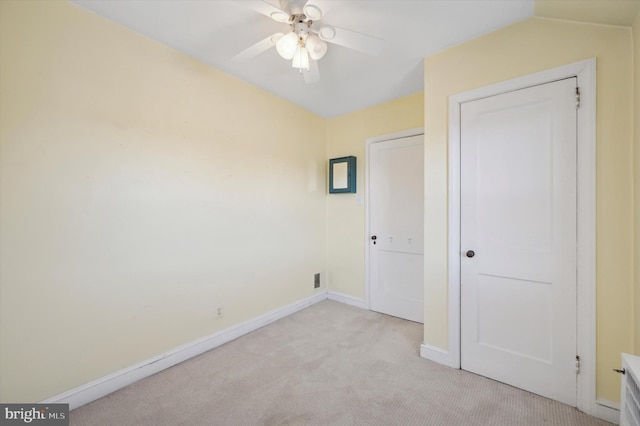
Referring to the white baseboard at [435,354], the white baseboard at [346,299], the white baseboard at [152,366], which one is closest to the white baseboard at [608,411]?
the white baseboard at [435,354]

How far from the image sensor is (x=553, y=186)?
5.51 ft

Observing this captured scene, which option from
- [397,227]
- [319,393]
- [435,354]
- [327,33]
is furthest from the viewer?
[397,227]

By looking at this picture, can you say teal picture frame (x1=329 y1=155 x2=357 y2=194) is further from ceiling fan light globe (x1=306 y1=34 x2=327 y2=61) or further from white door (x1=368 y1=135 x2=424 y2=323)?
ceiling fan light globe (x1=306 y1=34 x2=327 y2=61)

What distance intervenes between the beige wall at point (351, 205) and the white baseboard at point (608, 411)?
2.11 metres

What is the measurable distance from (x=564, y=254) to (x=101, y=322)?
3.12m

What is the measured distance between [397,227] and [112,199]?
8.87ft

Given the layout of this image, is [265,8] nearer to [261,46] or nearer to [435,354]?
[261,46]

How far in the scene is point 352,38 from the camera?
1.52m

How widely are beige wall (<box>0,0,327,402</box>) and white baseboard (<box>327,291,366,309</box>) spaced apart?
1162 millimetres

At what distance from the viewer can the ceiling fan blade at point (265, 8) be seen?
51.9 inches

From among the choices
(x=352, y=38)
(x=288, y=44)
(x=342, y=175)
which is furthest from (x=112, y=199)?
(x=342, y=175)

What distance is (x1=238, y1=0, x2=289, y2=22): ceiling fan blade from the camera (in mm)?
1318

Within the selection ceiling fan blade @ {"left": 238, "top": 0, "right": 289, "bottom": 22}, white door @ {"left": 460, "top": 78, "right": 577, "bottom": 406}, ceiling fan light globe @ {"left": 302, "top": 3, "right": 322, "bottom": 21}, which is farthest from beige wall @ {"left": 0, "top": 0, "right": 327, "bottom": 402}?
white door @ {"left": 460, "top": 78, "right": 577, "bottom": 406}

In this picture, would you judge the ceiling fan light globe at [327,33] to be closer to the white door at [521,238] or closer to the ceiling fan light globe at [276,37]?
the ceiling fan light globe at [276,37]
